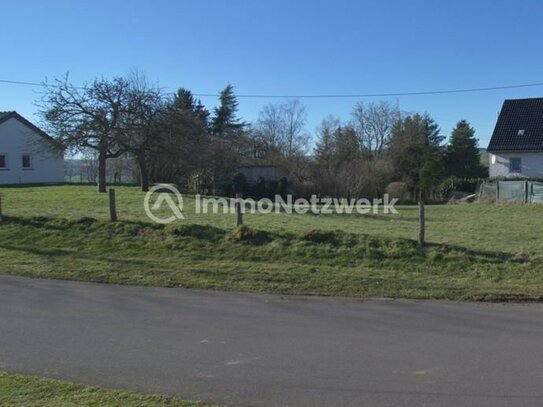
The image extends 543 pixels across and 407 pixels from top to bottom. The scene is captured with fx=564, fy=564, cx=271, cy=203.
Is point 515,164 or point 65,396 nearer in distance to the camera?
point 65,396

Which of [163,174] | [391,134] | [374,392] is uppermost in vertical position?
[391,134]

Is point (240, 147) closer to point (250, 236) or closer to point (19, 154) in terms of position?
point (19, 154)

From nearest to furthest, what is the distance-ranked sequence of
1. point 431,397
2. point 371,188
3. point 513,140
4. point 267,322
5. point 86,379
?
point 431,397, point 86,379, point 267,322, point 513,140, point 371,188

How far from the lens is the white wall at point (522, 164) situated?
4012 cm

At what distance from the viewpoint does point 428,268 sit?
449 inches

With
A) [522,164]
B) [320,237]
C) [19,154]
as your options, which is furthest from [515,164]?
[19,154]

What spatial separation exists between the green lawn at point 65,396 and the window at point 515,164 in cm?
4123

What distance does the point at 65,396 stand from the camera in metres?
4.63

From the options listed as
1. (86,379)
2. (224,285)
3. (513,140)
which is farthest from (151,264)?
(513,140)

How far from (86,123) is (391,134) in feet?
130

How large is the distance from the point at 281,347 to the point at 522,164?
39.2m

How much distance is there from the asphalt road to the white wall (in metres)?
35.2

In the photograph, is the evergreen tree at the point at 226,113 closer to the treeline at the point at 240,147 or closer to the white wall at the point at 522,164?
the treeline at the point at 240,147

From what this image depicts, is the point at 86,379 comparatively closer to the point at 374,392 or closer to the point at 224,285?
the point at 374,392
